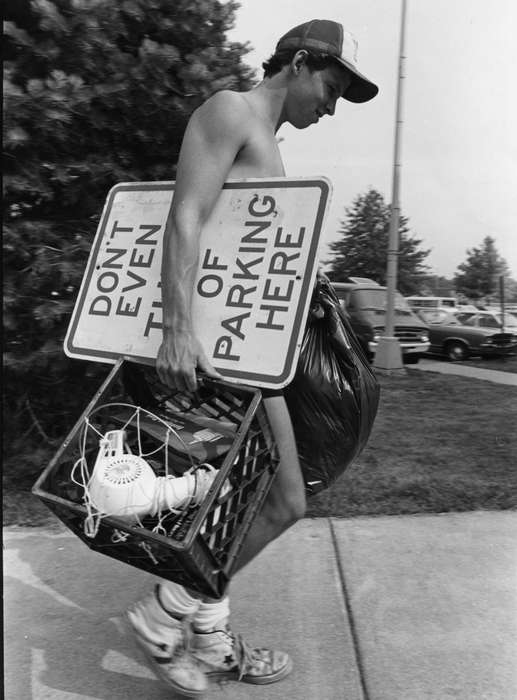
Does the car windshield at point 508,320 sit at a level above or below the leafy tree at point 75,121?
above

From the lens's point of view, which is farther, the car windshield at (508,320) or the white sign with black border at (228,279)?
the car windshield at (508,320)

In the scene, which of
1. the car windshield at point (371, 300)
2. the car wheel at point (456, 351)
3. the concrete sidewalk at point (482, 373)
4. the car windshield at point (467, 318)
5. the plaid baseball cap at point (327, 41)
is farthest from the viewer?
the car windshield at point (467, 318)

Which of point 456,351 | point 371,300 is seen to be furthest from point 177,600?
point 456,351

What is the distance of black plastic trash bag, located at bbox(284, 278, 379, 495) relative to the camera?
2.10 metres

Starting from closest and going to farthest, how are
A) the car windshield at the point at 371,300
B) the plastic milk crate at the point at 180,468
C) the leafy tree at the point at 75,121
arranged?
1. the plastic milk crate at the point at 180,468
2. the leafy tree at the point at 75,121
3. the car windshield at the point at 371,300

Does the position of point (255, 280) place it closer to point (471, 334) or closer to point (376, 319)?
point (376, 319)

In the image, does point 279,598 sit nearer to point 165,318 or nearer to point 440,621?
point 440,621

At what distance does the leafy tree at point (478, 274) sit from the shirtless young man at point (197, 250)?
4928cm

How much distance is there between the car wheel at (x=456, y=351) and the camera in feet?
53.9

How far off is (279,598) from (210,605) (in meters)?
0.64

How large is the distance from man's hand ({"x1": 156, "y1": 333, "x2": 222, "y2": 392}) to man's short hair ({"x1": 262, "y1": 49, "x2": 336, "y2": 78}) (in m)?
0.91

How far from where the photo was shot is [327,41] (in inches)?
77.3

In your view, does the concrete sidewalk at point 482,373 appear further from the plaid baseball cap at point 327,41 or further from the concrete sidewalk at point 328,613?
the plaid baseball cap at point 327,41

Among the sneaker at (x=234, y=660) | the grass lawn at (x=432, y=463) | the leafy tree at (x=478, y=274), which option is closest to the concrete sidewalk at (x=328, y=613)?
the sneaker at (x=234, y=660)
